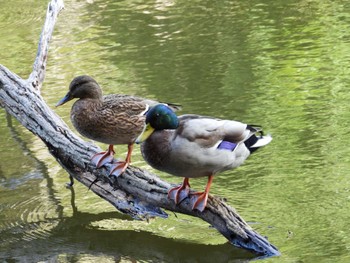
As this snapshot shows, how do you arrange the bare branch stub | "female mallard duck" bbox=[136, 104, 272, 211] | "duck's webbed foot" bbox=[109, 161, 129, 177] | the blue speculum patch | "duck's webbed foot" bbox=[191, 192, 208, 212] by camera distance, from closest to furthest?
1. "female mallard duck" bbox=[136, 104, 272, 211]
2. the blue speculum patch
3. "duck's webbed foot" bbox=[191, 192, 208, 212]
4. "duck's webbed foot" bbox=[109, 161, 129, 177]
5. the bare branch stub

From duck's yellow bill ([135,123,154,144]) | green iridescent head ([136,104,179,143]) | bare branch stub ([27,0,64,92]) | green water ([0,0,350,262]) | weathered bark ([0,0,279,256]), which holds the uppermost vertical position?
green iridescent head ([136,104,179,143])

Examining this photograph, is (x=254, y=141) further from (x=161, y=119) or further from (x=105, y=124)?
(x=105, y=124)

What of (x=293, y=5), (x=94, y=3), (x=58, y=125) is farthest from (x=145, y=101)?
(x=94, y=3)

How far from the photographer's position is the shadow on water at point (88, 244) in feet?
20.8

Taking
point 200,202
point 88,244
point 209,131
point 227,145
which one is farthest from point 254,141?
point 88,244

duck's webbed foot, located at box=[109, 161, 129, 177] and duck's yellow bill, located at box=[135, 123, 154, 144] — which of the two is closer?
duck's yellow bill, located at box=[135, 123, 154, 144]

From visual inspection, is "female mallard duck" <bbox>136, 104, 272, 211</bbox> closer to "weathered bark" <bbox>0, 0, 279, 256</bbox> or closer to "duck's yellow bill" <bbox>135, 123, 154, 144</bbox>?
"duck's yellow bill" <bbox>135, 123, 154, 144</bbox>

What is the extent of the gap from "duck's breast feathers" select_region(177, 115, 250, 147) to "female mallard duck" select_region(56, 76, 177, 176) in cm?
75

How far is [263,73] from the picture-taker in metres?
10.6

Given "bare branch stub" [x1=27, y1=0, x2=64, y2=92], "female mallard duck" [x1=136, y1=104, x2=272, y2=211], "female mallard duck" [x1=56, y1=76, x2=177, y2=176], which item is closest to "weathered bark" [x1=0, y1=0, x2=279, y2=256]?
"bare branch stub" [x1=27, y1=0, x2=64, y2=92]

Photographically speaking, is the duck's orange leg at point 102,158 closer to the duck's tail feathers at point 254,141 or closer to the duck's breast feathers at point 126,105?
the duck's breast feathers at point 126,105

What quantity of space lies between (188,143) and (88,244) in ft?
5.54

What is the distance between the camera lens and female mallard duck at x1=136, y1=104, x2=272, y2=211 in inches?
218

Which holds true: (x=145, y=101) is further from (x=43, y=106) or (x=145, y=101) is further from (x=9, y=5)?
(x=9, y=5)
